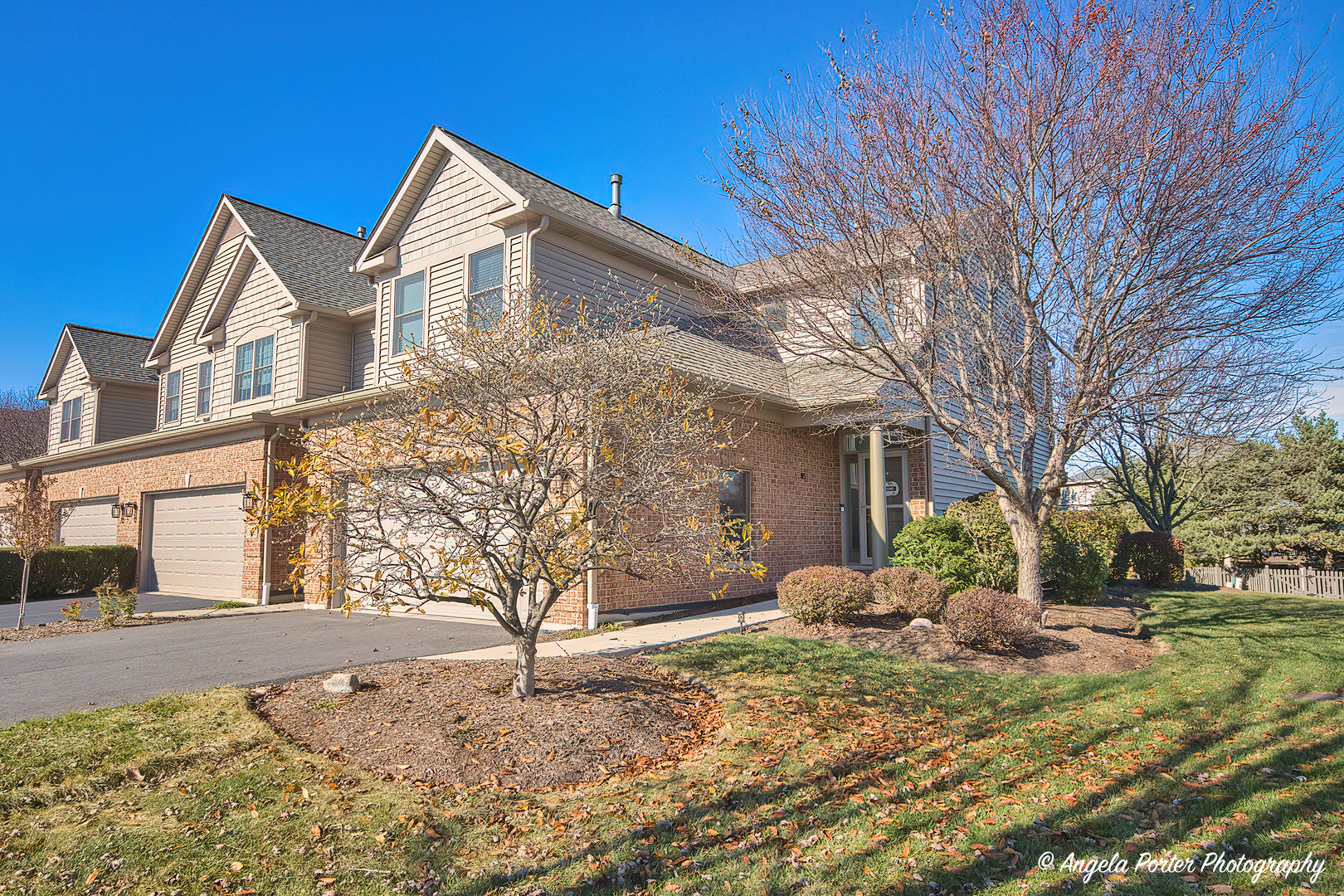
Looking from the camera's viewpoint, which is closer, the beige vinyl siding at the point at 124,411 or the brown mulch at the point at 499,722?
the brown mulch at the point at 499,722

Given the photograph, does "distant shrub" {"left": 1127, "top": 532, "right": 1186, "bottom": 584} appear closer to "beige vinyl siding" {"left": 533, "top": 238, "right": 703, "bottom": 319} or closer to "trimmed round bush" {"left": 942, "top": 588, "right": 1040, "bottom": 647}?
"trimmed round bush" {"left": 942, "top": 588, "right": 1040, "bottom": 647}

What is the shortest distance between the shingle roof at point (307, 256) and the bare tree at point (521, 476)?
459 inches

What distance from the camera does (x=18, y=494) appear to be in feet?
72.9

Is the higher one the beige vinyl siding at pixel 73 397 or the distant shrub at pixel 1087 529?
the beige vinyl siding at pixel 73 397

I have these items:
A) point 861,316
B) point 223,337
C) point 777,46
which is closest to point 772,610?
point 861,316

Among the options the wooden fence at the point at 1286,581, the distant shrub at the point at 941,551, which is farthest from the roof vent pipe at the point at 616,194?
the wooden fence at the point at 1286,581

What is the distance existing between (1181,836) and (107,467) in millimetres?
23700

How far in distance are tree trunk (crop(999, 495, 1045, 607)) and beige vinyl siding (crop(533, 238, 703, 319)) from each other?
5.66 meters

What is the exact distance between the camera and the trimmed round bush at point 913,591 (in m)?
9.55

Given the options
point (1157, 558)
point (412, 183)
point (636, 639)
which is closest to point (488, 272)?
point (412, 183)

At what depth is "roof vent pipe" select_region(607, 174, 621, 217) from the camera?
16578 millimetres

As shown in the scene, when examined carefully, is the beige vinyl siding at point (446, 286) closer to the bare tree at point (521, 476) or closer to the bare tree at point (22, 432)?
the bare tree at point (521, 476)

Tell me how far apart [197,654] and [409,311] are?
24.0 feet

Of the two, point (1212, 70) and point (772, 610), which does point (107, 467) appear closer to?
point (772, 610)
